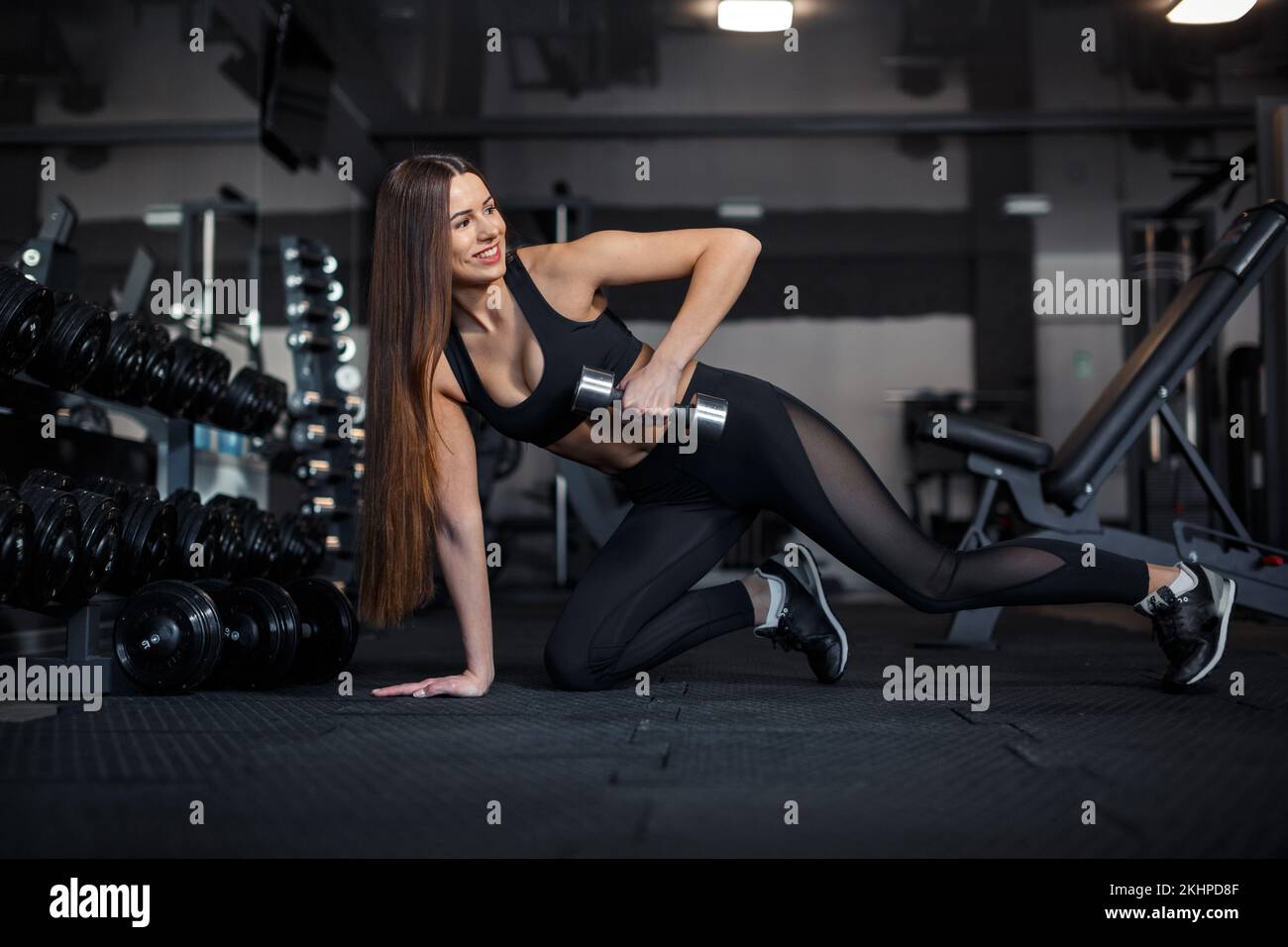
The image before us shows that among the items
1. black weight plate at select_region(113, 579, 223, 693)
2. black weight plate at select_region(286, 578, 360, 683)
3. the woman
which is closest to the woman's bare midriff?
the woman

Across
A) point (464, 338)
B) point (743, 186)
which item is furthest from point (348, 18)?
point (464, 338)

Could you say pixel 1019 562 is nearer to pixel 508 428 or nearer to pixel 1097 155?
pixel 508 428

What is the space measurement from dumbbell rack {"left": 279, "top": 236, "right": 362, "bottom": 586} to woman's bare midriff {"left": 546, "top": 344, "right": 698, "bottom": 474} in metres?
2.00

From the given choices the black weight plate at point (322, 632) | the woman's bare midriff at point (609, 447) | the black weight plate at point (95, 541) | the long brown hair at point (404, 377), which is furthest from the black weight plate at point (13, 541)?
the woman's bare midriff at point (609, 447)

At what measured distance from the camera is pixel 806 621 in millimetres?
2055

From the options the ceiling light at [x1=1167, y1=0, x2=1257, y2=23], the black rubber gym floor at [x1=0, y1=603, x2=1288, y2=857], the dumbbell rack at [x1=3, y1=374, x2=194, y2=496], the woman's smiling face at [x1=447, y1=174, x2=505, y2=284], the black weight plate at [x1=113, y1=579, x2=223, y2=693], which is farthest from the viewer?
the ceiling light at [x1=1167, y1=0, x2=1257, y2=23]

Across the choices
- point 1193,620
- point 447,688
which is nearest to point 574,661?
point 447,688

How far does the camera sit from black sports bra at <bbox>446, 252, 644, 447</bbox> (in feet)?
5.92

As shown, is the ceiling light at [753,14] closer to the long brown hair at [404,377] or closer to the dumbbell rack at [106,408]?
the dumbbell rack at [106,408]

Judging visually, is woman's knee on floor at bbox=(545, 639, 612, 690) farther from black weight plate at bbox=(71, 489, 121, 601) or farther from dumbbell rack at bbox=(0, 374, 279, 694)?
black weight plate at bbox=(71, 489, 121, 601)

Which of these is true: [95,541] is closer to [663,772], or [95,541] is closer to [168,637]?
[168,637]

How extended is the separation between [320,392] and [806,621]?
229 cm

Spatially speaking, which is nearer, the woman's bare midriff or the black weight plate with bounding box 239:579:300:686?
the woman's bare midriff
